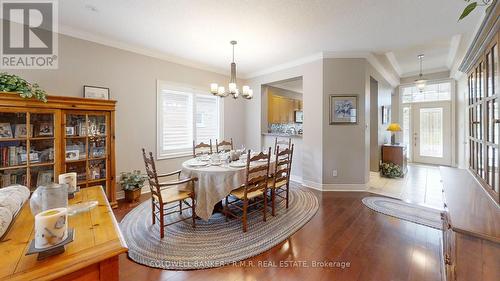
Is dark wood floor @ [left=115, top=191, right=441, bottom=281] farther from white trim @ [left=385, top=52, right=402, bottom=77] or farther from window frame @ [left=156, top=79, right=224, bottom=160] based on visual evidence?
white trim @ [left=385, top=52, right=402, bottom=77]

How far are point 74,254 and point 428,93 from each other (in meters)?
8.47

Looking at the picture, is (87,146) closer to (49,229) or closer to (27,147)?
(27,147)

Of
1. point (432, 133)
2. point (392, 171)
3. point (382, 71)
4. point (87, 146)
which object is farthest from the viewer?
point (432, 133)

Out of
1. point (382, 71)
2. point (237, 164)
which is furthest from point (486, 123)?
point (382, 71)

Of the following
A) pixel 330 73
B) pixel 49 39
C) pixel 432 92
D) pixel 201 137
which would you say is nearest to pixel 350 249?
pixel 330 73

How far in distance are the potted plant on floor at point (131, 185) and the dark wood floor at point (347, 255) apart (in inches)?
22.4

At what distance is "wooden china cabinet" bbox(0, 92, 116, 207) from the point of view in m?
2.47

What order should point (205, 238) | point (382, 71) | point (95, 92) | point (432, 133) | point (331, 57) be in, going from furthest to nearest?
point (432, 133)
point (382, 71)
point (331, 57)
point (95, 92)
point (205, 238)

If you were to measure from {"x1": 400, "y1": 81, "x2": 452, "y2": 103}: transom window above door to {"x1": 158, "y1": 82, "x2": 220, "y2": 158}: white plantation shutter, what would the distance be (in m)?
6.09

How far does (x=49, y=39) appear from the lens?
3.01m

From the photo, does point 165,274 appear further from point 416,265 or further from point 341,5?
point 341,5

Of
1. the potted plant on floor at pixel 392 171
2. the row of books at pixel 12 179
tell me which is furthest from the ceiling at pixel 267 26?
the potted plant on floor at pixel 392 171

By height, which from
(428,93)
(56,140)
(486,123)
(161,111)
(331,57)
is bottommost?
(56,140)

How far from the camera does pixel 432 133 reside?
6.35m
